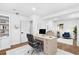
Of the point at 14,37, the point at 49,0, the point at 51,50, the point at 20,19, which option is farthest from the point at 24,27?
the point at 49,0

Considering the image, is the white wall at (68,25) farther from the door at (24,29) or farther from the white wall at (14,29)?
the white wall at (14,29)

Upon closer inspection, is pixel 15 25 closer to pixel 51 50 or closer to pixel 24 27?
pixel 24 27

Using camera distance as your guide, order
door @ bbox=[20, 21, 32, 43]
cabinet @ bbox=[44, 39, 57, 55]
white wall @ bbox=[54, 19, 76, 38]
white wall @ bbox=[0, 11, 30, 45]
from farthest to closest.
Answer: white wall @ bbox=[54, 19, 76, 38]
door @ bbox=[20, 21, 32, 43]
white wall @ bbox=[0, 11, 30, 45]
cabinet @ bbox=[44, 39, 57, 55]

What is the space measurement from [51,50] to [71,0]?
2168 millimetres

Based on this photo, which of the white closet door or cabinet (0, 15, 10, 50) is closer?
cabinet (0, 15, 10, 50)

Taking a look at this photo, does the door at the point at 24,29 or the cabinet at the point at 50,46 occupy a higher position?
the door at the point at 24,29

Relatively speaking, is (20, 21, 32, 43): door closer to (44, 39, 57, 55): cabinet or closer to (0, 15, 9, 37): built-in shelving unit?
(0, 15, 9, 37): built-in shelving unit

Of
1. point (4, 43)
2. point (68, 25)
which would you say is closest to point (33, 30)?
point (4, 43)

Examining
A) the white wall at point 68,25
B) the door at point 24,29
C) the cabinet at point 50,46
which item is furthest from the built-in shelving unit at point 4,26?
the white wall at point 68,25

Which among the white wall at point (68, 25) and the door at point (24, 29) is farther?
the white wall at point (68, 25)

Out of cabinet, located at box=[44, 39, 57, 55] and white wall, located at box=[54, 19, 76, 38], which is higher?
white wall, located at box=[54, 19, 76, 38]

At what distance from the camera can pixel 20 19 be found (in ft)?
16.4

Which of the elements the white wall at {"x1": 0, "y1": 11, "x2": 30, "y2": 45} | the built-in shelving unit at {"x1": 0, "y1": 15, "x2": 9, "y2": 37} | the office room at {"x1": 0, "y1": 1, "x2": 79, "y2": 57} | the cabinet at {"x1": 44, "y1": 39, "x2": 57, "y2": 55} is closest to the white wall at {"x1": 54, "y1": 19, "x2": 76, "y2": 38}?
the office room at {"x1": 0, "y1": 1, "x2": 79, "y2": 57}

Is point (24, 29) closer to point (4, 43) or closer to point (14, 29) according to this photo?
point (14, 29)
